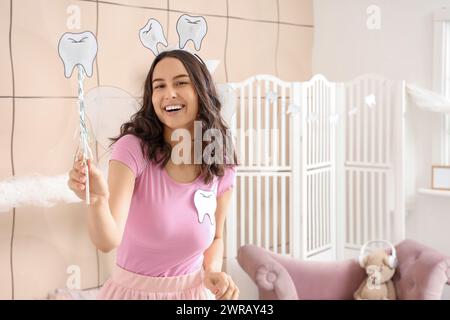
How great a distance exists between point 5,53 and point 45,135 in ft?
0.50

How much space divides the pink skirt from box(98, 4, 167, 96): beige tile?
398mm

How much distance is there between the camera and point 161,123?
638mm

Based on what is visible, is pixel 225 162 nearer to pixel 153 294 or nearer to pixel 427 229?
pixel 153 294

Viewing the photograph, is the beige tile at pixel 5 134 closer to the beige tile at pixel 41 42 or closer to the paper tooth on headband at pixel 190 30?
the beige tile at pixel 41 42

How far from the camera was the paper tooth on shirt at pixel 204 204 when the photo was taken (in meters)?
0.61

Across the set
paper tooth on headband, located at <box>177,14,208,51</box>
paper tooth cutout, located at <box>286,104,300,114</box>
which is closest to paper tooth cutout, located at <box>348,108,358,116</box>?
paper tooth cutout, located at <box>286,104,300,114</box>

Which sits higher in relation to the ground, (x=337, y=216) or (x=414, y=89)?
(x=414, y=89)

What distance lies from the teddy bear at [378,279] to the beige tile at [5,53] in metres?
0.89

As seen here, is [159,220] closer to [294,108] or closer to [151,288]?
[151,288]

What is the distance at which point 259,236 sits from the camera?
1.34 metres

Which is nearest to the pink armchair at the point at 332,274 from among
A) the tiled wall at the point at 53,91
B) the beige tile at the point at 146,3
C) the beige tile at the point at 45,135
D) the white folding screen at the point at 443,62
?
the white folding screen at the point at 443,62

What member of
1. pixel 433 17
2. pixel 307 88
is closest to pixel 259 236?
pixel 307 88

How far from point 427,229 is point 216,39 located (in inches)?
25.6

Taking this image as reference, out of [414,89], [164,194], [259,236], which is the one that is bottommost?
[259,236]
